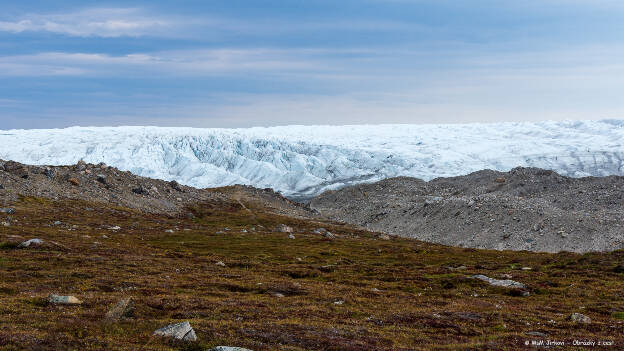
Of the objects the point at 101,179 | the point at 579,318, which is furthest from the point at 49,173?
the point at 579,318

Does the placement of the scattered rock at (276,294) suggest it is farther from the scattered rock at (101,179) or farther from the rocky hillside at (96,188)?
the scattered rock at (101,179)

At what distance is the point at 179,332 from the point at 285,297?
1097 cm

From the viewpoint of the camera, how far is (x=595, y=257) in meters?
47.6

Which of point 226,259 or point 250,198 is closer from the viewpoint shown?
point 226,259

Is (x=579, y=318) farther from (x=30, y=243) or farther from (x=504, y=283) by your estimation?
(x=30, y=243)

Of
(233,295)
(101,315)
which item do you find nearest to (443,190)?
(233,295)

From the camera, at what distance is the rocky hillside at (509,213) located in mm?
72062

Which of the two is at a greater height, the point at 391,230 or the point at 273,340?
the point at 273,340

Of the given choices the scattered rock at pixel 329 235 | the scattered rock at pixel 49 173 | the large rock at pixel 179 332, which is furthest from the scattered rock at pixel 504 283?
the scattered rock at pixel 49 173

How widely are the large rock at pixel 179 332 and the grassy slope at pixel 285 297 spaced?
0.33 m

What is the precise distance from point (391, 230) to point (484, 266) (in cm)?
5528

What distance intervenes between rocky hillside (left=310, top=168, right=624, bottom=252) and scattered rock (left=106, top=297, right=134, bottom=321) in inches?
2467

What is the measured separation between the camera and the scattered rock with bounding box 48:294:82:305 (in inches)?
824

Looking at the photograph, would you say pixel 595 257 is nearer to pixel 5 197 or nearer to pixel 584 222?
pixel 584 222
